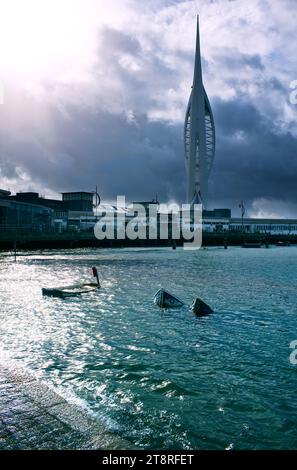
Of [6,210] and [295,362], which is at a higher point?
[6,210]

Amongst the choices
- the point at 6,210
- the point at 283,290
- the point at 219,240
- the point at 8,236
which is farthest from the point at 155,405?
the point at 219,240

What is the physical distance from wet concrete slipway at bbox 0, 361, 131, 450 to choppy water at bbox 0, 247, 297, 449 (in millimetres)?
1207

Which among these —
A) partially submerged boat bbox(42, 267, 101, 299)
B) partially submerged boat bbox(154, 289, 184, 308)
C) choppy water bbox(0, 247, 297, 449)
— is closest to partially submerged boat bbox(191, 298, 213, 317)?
choppy water bbox(0, 247, 297, 449)

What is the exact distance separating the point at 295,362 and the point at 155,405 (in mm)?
6345

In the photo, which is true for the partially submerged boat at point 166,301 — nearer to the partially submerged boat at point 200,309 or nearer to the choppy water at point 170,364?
the choppy water at point 170,364

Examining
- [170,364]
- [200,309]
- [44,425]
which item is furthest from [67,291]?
[44,425]

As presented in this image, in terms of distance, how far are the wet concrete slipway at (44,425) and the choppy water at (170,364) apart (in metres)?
1.21

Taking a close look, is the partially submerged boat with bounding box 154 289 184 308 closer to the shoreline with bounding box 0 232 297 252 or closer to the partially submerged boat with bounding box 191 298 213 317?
the partially submerged boat with bounding box 191 298 213 317

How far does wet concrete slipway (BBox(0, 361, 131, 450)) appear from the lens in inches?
276

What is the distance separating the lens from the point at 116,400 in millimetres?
10602

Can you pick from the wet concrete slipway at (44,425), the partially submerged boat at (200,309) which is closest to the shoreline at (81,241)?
the partially submerged boat at (200,309)

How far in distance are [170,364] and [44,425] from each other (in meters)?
6.65
